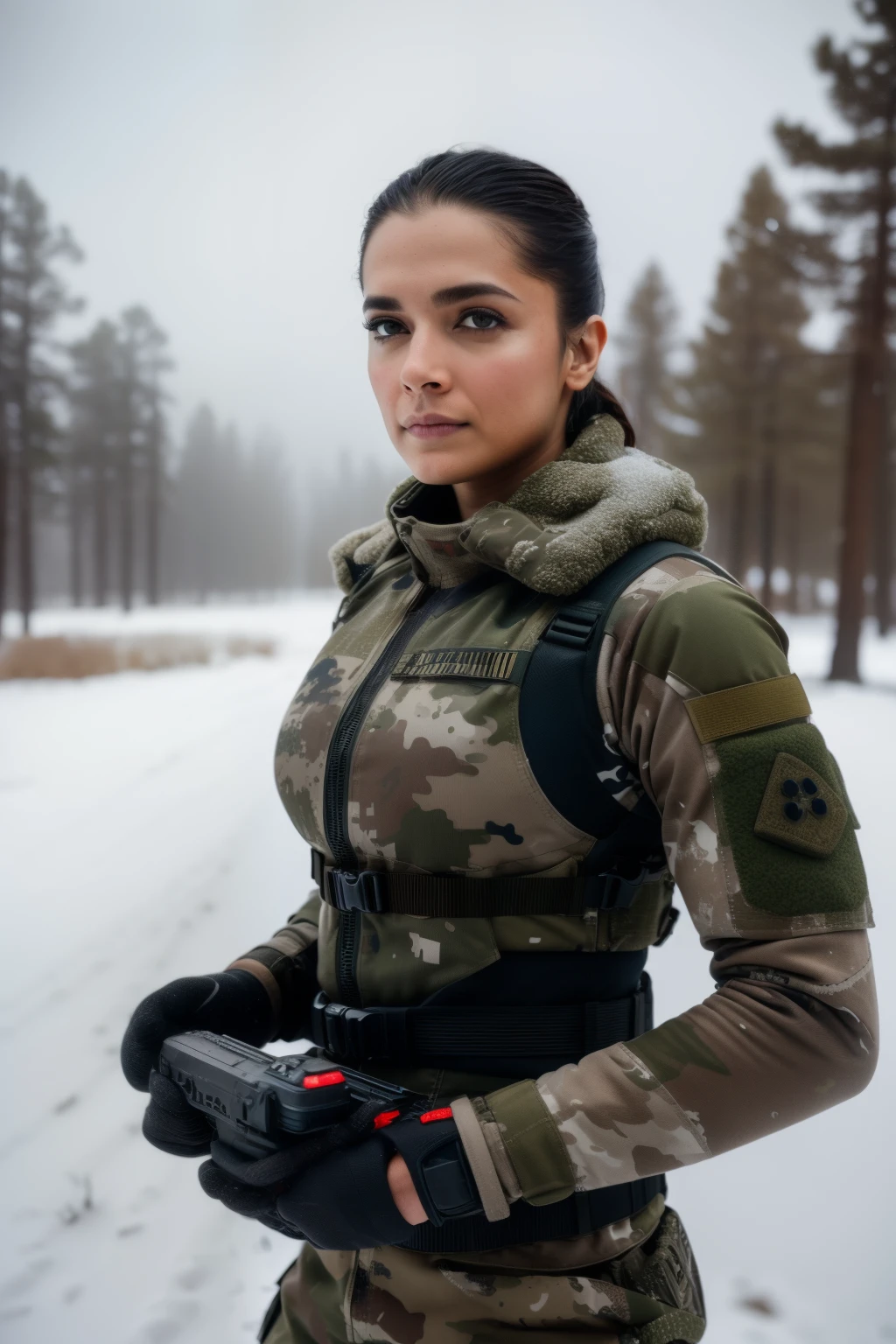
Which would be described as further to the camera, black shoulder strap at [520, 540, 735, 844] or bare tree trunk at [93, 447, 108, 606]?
bare tree trunk at [93, 447, 108, 606]

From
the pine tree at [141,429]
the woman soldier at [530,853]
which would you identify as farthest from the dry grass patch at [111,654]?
the woman soldier at [530,853]

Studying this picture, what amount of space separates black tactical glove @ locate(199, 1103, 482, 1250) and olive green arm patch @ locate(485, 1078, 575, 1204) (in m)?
0.04

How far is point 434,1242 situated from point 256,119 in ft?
11.8

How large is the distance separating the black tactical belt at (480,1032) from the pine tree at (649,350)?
6.32 metres

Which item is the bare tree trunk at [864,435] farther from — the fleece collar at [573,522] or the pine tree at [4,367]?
the pine tree at [4,367]

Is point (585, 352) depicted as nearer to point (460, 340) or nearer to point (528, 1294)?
point (460, 340)

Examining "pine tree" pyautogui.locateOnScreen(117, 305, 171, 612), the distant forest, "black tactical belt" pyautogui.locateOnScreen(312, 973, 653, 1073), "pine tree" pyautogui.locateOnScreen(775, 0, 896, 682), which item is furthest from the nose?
"pine tree" pyautogui.locateOnScreen(117, 305, 171, 612)

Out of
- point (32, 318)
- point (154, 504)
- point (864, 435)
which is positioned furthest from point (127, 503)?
point (864, 435)

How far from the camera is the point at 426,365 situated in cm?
104

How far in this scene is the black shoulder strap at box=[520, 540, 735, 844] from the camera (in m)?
0.88

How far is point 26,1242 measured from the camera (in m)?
2.12

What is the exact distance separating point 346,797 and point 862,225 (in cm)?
317

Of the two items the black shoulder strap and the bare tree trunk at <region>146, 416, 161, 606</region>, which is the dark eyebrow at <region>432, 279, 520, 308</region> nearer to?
the black shoulder strap

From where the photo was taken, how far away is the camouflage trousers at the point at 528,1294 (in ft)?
2.98
